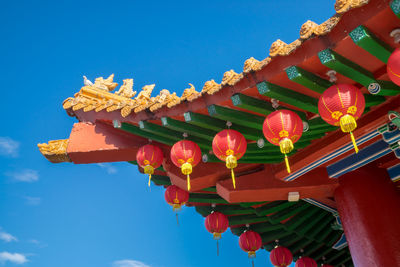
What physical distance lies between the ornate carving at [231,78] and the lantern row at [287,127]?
1.69 ft

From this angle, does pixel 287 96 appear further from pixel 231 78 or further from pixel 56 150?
pixel 56 150

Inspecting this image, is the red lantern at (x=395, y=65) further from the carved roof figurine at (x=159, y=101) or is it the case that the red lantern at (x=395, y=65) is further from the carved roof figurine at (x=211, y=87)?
the carved roof figurine at (x=159, y=101)

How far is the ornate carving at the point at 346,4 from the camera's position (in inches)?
132

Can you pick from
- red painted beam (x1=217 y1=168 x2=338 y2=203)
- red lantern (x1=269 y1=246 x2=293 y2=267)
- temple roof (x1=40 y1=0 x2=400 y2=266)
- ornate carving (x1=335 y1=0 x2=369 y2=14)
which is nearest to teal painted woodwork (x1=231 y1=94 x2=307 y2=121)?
temple roof (x1=40 y1=0 x2=400 y2=266)

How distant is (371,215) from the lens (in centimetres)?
516

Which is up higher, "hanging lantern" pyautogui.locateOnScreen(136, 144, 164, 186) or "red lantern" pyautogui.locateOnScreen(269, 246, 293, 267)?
"hanging lantern" pyautogui.locateOnScreen(136, 144, 164, 186)

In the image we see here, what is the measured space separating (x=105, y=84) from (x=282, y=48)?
11.4 ft

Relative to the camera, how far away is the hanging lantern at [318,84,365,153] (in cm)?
377

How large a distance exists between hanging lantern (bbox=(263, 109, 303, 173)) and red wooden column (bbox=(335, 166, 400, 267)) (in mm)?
1818

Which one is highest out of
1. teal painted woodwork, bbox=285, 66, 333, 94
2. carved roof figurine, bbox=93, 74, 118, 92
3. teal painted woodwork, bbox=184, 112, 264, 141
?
carved roof figurine, bbox=93, 74, 118, 92

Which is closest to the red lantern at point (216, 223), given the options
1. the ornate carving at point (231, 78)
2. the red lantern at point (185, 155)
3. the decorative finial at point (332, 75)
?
the red lantern at point (185, 155)

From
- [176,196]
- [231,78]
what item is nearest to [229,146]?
[231,78]

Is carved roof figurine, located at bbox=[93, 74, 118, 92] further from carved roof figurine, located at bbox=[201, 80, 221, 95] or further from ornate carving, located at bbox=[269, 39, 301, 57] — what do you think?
ornate carving, located at bbox=[269, 39, 301, 57]

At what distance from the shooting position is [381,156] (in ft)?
17.4
